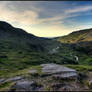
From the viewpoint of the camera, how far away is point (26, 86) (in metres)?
24.8

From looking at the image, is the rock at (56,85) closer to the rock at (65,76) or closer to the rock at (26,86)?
the rock at (26,86)

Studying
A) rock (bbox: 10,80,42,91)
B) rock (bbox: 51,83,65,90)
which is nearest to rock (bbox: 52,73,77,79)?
rock (bbox: 51,83,65,90)

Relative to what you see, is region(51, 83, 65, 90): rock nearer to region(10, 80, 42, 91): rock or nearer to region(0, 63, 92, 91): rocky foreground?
region(0, 63, 92, 91): rocky foreground

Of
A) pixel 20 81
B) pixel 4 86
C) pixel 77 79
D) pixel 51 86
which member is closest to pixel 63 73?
pixel 77 79

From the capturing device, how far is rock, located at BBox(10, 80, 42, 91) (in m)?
24.2

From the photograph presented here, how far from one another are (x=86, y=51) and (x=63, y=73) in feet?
536

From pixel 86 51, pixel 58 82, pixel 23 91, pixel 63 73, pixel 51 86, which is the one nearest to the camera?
pixel 23 91

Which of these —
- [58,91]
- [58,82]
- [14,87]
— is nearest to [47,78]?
[58,82]

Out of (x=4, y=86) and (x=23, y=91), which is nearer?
(x=23, y=91)

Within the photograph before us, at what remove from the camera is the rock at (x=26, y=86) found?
24219 millimetres

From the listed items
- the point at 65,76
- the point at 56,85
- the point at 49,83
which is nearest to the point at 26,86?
the point at 49,83

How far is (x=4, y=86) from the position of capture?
2597cm

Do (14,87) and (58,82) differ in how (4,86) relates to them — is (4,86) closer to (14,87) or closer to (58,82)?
(14,87)

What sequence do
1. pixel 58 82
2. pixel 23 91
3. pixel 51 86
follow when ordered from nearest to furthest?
pixel 23 91
pixel 51 86
pixel 58 82
